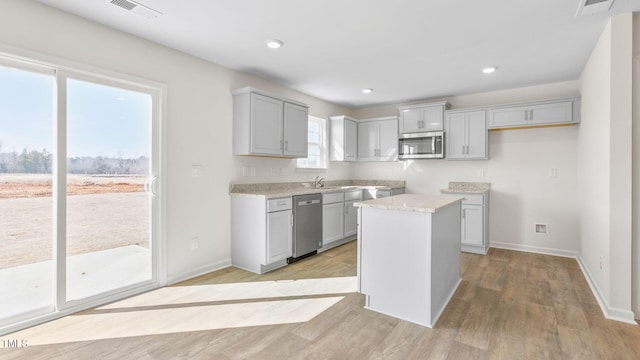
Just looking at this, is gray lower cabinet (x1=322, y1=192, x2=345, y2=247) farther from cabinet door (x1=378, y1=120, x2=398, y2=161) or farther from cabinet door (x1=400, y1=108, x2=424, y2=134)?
cabinet door (x1=400, y1=108, x2=424, y2=134)

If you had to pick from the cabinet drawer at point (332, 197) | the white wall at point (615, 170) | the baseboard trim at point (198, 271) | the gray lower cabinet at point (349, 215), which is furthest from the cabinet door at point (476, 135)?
the baseboard trim at point (198, 271)

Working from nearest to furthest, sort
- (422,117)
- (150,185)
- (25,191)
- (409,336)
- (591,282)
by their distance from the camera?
(409,336), (25,191), (150,185), (591,282), (422,117)

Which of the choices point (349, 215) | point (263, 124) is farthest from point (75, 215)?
point (349, 215)

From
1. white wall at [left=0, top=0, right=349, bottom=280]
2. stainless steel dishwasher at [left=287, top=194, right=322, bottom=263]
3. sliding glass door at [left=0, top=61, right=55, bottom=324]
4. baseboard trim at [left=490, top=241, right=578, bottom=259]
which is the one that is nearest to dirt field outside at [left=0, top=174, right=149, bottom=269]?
sliding glass door at [left=0, top=61, right=55, bottom=324]

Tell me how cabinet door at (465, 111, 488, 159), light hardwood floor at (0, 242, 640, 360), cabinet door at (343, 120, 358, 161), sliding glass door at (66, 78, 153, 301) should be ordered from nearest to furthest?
light hardwood floor at (0, 242, 640, 360) < sliding glass door at (66, 78, 153, 301) < cabinet door at (465, 111, 488, 159) < cabinet door at (343, 120, 358, 161)

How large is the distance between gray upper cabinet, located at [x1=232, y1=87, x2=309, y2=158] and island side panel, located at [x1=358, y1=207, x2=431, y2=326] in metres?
1.73

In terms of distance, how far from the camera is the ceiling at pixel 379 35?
2.42 meters

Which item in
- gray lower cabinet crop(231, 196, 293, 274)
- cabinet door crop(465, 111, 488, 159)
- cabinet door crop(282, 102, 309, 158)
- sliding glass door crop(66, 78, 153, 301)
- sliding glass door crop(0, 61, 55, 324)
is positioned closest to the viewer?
sliding glass door crop(0, 61, 55, 324)

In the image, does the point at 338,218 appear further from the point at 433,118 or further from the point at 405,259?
the point at 405,259

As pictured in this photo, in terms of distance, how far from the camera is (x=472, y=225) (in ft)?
14.7

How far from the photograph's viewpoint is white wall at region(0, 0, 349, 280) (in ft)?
7.80

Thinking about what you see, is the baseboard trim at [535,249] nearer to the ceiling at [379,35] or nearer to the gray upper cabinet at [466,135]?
the gray upper cabinet at [466,135]

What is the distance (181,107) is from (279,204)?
4.96 feet

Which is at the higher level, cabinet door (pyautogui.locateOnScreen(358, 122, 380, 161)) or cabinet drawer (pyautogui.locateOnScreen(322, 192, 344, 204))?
cabinet door (pyautogui.locateOnScreen(358, 122, 380, 161))
